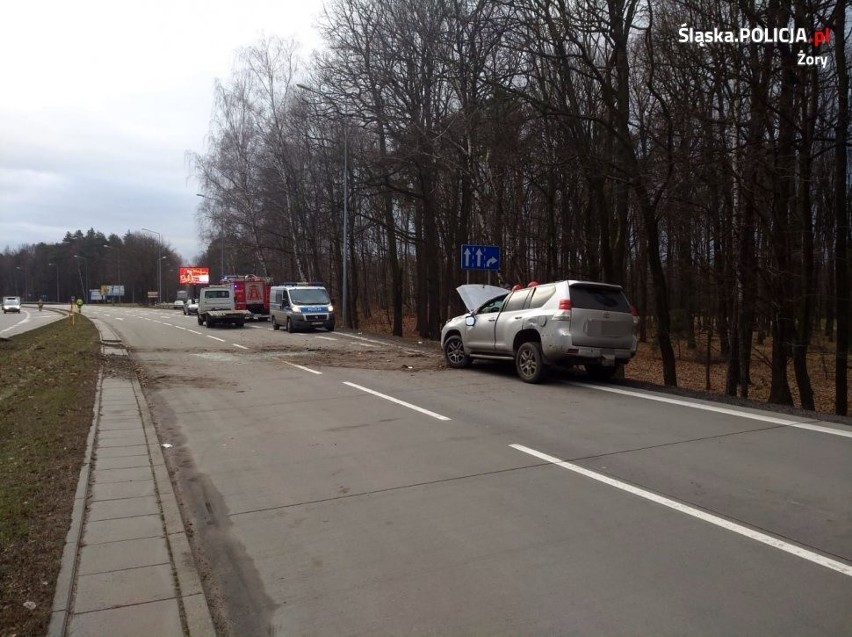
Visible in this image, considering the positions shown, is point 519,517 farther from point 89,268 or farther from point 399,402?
point 89,268

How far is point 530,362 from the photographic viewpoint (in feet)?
40.2

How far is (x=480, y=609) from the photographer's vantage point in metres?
3.67

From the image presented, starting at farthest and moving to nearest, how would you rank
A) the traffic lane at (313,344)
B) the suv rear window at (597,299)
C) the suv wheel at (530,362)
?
the traffic lane at (313,344) → the suv wheel at (530,362) → the suv rear window at (597,299)

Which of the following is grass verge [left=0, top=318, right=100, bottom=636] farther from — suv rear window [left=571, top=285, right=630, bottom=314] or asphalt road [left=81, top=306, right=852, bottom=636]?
suv rear window [left=571, top=285, right=630, bottom=314]

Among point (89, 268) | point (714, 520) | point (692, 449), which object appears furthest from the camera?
point (89, 268)

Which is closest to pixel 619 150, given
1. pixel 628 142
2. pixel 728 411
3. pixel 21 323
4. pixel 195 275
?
pixel 628 142

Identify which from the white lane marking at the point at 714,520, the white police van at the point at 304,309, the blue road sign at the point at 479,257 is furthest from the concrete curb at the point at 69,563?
the white police van at the point at 304,309

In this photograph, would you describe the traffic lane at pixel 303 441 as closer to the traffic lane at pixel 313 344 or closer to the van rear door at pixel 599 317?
the van rear door at pixel 599 317

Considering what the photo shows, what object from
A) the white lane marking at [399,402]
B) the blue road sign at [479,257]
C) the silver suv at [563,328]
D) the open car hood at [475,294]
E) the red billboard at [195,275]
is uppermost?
the red billboard at [195,275]

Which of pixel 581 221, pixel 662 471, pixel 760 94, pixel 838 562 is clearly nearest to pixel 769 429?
pixel 662 471

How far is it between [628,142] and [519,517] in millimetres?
12932

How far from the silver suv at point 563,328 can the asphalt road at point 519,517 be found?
4.33ft

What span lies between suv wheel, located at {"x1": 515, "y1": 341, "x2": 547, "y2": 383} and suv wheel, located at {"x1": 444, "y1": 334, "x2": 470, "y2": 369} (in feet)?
6.88

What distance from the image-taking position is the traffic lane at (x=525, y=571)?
352cm
